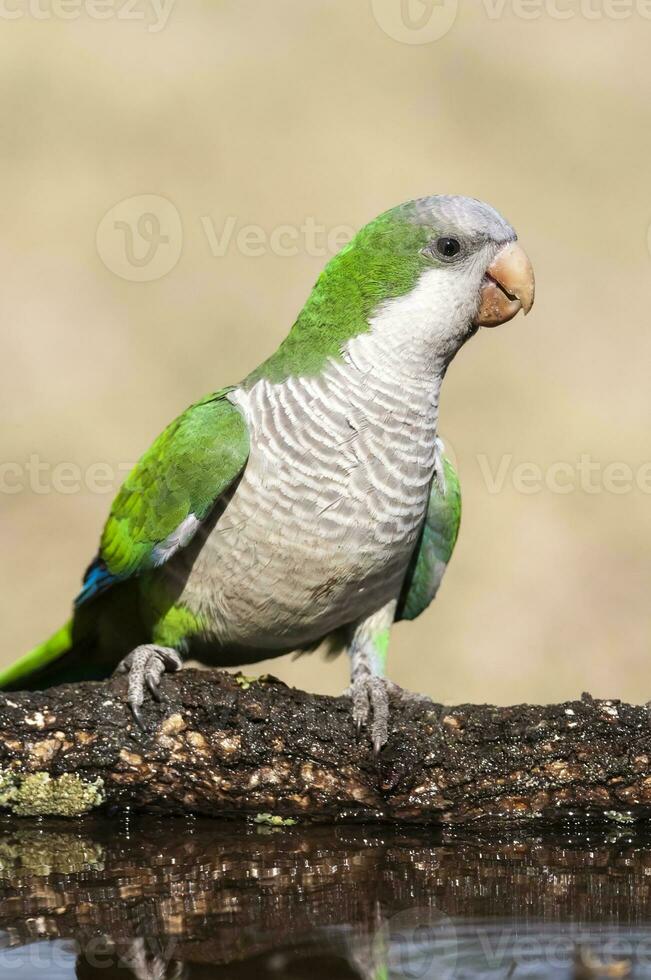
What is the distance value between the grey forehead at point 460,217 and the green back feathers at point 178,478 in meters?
0.95

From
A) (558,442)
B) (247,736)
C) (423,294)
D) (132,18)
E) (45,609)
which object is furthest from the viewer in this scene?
(132,18)

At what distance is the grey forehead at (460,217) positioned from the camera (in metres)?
4.12

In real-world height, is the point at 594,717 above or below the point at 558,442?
below

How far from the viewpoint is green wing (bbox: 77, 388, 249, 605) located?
4.21 m

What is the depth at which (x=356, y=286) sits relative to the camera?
13.8 feet

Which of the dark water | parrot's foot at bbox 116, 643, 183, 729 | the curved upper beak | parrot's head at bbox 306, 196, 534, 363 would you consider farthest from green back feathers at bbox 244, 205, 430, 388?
the dark water

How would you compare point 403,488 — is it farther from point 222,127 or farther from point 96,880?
point 222,127

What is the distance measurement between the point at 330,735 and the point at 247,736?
25 cm

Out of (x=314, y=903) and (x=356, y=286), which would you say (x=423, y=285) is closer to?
(x=356, y=286)

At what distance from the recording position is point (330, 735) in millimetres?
3619

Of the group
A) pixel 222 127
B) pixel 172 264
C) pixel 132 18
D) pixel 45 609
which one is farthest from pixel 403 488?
pixel 132 18

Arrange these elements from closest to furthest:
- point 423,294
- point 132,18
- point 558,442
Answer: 1. point 423,294
2. point 558,442
3. point 132,18

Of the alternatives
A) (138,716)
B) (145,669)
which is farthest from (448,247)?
(138,716)

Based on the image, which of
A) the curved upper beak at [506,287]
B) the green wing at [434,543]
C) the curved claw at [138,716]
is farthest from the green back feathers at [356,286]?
the curved claw at [138,716]
